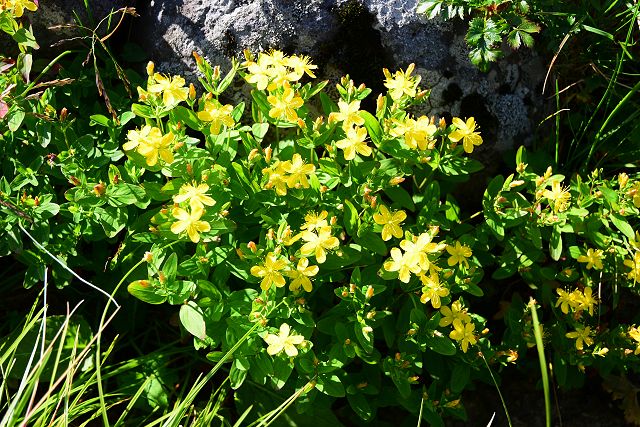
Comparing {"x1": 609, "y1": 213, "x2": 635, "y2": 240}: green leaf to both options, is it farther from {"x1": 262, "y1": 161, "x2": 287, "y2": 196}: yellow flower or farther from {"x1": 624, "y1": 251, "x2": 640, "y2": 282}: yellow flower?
{"x1": 262, "y1": 161, "x2": 287, "y2": 196}: yellow flower

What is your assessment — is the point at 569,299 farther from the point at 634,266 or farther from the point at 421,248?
the point at 421,248

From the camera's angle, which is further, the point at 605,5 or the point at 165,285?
the point at 605,5

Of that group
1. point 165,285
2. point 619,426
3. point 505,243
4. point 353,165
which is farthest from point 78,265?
point 619,426

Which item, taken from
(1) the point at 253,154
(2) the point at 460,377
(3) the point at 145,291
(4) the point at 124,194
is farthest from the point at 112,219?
(2) the point at 460,377

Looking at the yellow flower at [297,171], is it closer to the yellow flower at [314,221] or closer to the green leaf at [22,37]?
the yellow flower at [314,221]

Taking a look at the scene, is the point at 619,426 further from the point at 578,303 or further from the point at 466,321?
the point at 466,321

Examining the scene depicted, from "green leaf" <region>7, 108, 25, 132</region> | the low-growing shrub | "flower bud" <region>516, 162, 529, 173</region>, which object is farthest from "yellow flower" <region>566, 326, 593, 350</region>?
"green leaf" <region>7, 108, 25, 132</region>
